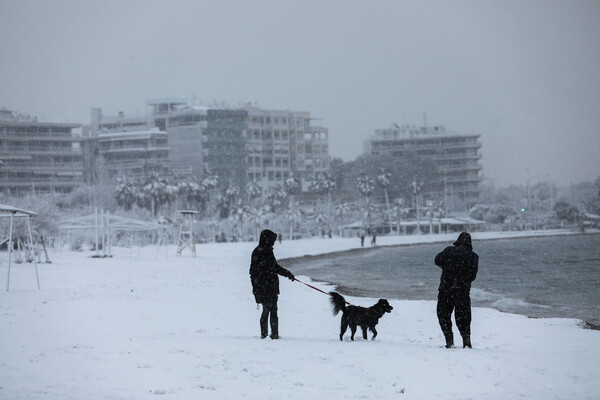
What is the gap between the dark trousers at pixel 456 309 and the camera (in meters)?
11.8

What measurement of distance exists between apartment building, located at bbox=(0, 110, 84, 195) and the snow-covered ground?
102193 mm

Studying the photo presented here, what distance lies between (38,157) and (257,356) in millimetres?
117704

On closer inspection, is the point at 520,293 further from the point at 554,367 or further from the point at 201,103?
the point at 201,103

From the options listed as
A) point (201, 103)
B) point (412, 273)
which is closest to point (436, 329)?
point (412, 273)

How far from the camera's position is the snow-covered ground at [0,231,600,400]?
8.91 m

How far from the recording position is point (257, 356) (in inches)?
419

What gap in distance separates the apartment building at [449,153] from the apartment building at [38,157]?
66.9 metres

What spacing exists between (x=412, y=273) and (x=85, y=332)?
30.3 metres

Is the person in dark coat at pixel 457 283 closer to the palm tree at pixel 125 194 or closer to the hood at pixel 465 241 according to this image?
the hood at pixel 465 241

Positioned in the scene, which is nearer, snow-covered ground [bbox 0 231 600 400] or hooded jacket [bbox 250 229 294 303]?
snow-covered ground [bbox 0 231 600 400]

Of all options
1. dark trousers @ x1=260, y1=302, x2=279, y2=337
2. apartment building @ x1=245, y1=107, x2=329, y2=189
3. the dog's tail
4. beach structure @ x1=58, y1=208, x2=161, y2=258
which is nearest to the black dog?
the dog's tail

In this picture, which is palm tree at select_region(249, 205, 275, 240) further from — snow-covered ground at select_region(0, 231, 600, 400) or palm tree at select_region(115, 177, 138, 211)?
snow-covered ground at select_region(0, 231, 600, 400)

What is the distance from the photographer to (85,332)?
12711 mm

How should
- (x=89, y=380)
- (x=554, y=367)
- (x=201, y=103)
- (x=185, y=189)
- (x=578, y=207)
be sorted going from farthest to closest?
(x=201, y=103), (x=578, y=207), (x=185, y=189), (x=554, y=367), (x=89, y=380)
